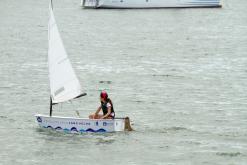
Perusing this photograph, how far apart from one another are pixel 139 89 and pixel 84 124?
1863 cm

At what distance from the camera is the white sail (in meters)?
45.8

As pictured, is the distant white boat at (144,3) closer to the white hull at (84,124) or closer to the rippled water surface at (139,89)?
the rippled water surface at (139,89)

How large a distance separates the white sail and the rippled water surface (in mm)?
2664

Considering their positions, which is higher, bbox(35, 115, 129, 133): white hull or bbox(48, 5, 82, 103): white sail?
bbox(48, 5, 82, 103): white sail

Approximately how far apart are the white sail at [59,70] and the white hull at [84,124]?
2.29 metres

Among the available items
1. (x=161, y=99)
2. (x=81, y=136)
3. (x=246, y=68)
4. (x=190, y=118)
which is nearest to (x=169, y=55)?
(x=246, y=68)

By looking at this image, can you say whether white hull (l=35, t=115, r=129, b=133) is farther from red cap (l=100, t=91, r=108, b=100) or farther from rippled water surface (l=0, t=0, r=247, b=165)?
red cap (l=100, t=91, r=108, b=100)

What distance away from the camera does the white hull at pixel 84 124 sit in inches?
1688

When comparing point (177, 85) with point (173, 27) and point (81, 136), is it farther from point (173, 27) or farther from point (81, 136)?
point (173, 27)

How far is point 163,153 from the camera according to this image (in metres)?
41.2

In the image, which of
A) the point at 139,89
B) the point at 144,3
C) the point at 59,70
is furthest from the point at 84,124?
the point at 144,3

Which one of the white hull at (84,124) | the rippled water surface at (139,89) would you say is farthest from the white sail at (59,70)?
the rippled water surface at (139,89)

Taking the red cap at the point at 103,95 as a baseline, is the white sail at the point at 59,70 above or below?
above

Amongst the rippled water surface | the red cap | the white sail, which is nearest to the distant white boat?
the rippled water surface
